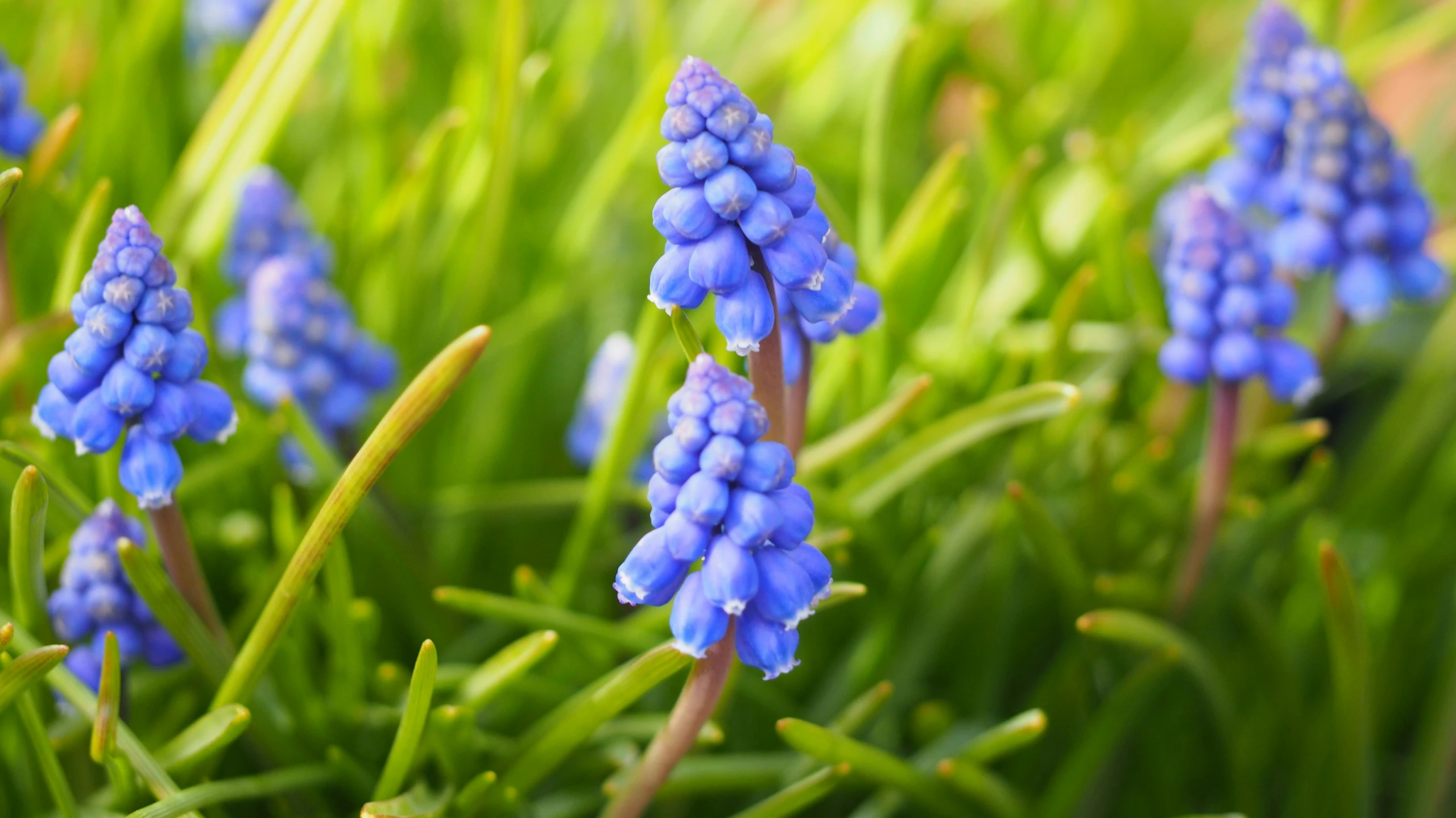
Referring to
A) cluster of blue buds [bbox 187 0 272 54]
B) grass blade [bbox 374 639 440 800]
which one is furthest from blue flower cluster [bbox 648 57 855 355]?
cluster of blue buds [bbox 187 0 272 54]

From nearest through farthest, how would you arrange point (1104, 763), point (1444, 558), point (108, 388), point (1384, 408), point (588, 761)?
1. point (108, 388)
2. point (588, 761)
3. point (1104, 763)
4. point (1444, 558)
5. point (1384, 408)

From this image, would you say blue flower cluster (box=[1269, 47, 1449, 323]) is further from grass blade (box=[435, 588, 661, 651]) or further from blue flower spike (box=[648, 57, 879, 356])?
grass blade (box=[435, 588, 661, 651])

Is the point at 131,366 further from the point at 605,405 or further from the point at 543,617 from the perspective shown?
the point at 605,405

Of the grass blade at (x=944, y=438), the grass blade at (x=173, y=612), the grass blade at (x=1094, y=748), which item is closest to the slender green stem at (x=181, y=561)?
the grass blade at (x=173, y=612)

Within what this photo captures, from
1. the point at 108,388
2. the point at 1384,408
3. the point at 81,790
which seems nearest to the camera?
the point at 108,388

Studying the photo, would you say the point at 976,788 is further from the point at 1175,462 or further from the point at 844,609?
the point at 1175,462

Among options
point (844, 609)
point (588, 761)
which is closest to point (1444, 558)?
point (844, 609)

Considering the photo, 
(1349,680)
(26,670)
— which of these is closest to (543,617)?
(26,670)

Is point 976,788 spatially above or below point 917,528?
below
